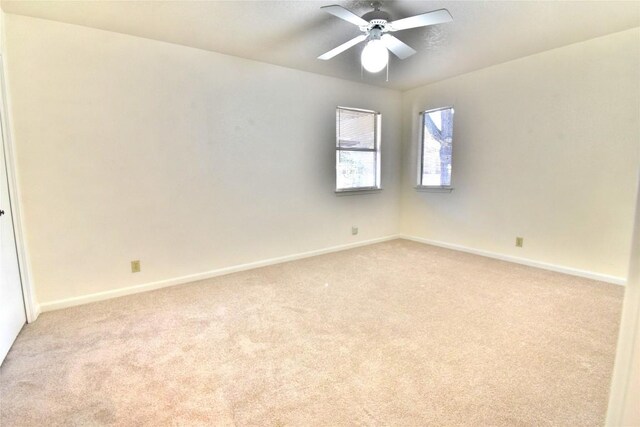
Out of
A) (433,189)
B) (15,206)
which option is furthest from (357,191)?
(15,206)

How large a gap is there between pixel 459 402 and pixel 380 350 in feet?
1.71

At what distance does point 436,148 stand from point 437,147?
21 millimetres

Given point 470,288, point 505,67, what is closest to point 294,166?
point 470,288

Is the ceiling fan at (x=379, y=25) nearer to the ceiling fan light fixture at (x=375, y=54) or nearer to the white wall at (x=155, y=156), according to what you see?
the ceiling fan light fixture at (x=375, y=54)

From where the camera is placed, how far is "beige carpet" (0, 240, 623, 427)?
1.44 metres

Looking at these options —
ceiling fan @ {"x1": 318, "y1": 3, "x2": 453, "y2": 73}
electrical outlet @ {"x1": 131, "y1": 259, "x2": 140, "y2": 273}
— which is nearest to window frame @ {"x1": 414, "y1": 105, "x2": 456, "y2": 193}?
ceiling fan @ {"x1": 318, "y1": 3, "x2": 453, "y2": 73}

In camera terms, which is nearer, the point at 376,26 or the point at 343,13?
the point at 343,13

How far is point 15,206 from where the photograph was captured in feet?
7.37

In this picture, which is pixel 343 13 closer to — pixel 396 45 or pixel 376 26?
pixel 376 26

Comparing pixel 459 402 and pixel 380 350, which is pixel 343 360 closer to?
pixel 380 350

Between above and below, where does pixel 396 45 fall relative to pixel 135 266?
above

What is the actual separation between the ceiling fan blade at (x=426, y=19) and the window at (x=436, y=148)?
7.57 feet

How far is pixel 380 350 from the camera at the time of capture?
6.28 feet

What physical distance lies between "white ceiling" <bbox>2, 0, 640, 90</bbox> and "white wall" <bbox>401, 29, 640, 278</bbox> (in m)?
0.29
